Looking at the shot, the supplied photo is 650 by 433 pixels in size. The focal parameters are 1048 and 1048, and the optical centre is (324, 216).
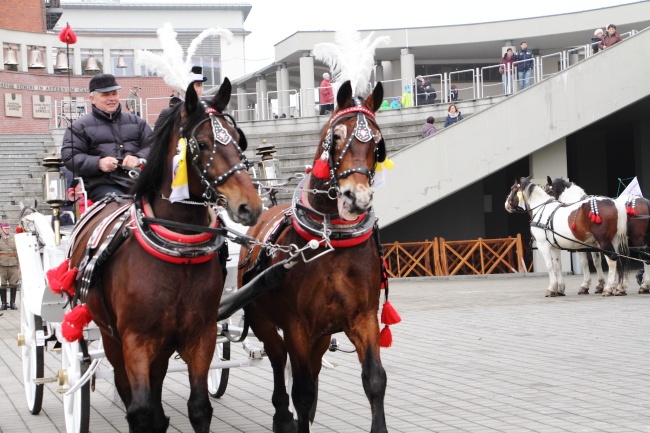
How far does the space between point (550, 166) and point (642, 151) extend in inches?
333

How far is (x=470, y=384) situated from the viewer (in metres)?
10.0

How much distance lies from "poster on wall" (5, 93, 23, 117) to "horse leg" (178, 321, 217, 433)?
3370 cm

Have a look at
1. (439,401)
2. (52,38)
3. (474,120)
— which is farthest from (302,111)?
(439,401)

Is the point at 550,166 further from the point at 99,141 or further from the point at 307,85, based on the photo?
the point at 99,141

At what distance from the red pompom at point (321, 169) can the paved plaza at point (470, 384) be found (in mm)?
2162

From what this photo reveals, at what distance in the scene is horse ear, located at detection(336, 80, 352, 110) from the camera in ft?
23.5

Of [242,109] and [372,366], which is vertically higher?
[242,109]

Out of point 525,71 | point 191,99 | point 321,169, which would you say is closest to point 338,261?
point 321,169

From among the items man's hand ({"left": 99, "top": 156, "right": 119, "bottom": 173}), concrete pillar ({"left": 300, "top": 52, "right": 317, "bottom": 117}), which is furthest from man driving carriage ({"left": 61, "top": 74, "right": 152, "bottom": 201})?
concrete pillar ({"left": 300, "top": 52, "right": 317, "bottom": 117})

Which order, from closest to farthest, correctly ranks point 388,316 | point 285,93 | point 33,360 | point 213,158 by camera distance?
1. point 213,158
2. point 388,316
3. point 33,360
4. point 285,93

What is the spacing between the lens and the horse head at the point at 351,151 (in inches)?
260

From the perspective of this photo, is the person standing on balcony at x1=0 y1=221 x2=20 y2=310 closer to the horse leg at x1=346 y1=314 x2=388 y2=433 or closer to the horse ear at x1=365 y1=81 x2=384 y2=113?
the horse ear at x1=365 y1=81 x2=384 y2=113

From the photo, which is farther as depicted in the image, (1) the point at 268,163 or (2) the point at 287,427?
(1) the point at 268,163

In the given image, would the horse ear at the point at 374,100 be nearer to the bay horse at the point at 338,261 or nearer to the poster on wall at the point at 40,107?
the bay horse at the point at 338,261
